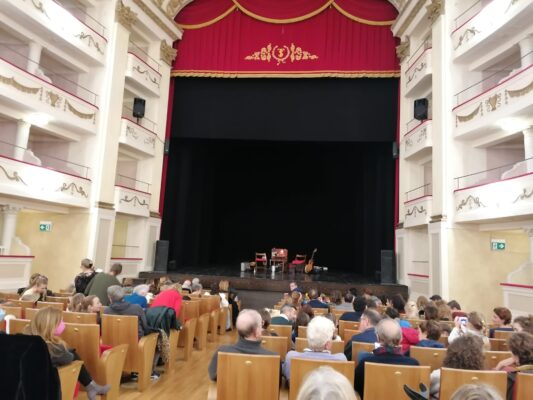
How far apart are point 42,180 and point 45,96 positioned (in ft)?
6.64

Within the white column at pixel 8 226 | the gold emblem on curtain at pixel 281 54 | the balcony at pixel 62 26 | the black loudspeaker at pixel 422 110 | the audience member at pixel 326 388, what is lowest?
the audience member at pixel 326 388

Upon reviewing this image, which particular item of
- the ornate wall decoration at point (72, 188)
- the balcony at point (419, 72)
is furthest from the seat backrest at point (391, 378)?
the balcony at point (419, 72)

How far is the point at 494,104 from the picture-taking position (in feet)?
29.3

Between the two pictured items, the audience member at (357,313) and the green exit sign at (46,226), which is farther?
the green exit sign at (46,226)

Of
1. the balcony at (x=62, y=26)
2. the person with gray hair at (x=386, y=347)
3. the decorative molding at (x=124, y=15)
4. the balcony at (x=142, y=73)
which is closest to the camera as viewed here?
the person with gray hair at (x=386, y=347)

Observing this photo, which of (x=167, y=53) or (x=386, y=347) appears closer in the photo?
(x=386, y=347)

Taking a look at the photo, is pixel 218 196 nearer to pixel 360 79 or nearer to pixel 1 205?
pixel 360 79

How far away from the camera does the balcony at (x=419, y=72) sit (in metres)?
11.1

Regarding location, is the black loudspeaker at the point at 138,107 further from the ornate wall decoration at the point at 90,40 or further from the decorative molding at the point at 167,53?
the decorative molding at the point at 167,53

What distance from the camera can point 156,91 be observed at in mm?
13375

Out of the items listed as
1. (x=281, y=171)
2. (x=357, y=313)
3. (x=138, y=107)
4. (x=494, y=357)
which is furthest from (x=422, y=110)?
(x=494, y=357)

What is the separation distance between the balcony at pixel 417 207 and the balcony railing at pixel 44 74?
30.7 ft

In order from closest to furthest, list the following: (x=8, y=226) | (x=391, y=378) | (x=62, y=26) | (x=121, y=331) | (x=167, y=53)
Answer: (x=391, y=378)
(x=121, y=331)
(x=8, y=226)
(x=62, y=26)
(x=167, y=53)

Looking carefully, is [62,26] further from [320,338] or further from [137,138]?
[320,338]
